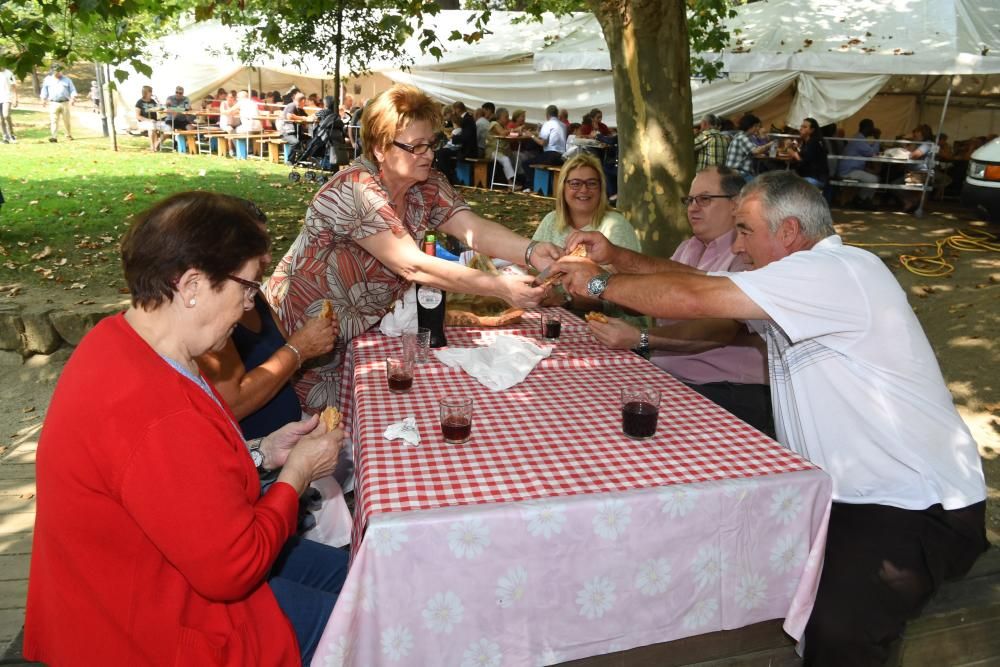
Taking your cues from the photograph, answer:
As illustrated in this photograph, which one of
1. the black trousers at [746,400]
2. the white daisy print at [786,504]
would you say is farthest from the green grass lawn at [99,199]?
the white daisy print at [786,504]

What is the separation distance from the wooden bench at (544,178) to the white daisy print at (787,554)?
12.4 meters

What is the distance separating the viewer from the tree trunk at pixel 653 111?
659cm

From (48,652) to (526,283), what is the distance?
2.25 metres

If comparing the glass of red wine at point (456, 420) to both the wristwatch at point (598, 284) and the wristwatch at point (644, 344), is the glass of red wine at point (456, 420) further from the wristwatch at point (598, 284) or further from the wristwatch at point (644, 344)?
the wristwatch at point (644, 344)

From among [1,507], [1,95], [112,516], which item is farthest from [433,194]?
[1,95]

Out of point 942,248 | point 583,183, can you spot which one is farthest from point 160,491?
point 942,248

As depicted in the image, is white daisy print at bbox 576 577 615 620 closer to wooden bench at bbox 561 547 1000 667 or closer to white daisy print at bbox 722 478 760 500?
wooden bench at bbox 561 547 1000 667

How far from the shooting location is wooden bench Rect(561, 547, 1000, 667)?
211cm

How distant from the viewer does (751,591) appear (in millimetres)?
2115

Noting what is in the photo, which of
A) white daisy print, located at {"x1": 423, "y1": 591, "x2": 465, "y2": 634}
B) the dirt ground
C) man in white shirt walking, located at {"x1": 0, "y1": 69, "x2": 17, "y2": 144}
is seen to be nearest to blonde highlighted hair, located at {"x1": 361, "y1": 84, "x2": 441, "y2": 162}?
white daisy print, located at {"x1": 423, "y1": 591, "x2": 465, "y2": 634}

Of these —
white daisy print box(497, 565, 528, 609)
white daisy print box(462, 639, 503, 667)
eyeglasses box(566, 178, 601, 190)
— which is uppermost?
eyeglasses box(566, 178, 601, 190)

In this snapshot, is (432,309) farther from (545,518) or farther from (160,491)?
(160,491)

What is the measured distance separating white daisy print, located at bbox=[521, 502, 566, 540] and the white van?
32.8 feet

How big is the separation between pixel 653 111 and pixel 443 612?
5.85m
